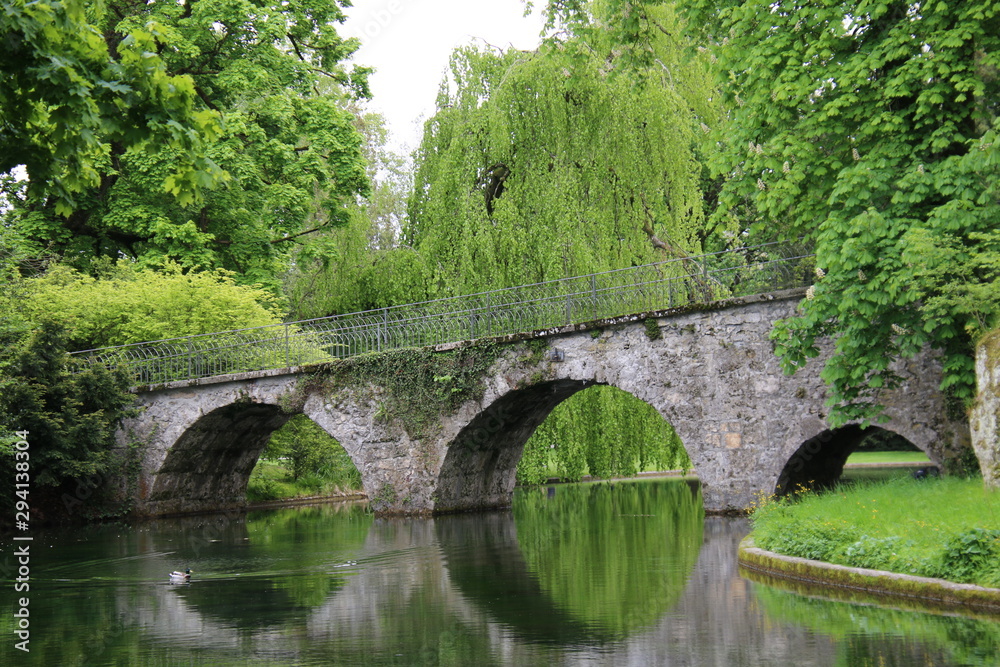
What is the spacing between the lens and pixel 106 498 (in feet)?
76.2

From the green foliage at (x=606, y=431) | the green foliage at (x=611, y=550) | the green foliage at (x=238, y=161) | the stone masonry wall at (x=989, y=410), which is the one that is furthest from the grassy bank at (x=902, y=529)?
the green foliage at (x=238, y=161)

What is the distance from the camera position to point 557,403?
20.9 meters

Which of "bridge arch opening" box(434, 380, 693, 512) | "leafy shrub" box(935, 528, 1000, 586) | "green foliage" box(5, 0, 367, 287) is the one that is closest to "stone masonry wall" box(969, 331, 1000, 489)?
"leafy shrub" box(935, 528, 1000, 586)

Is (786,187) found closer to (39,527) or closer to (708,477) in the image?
(708,477)

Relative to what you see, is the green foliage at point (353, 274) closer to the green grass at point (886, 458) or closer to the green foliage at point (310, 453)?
the green foliage at point (310, 453)

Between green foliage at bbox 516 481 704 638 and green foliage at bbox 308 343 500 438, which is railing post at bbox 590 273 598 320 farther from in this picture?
Result: green foliage at bbox 516 481 704 638

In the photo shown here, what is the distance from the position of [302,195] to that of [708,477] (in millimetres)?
13741

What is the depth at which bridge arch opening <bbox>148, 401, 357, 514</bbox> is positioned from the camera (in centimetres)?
2267

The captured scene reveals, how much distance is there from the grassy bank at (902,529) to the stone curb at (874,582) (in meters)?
0.12

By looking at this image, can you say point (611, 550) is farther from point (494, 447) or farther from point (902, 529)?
point (494, 447)

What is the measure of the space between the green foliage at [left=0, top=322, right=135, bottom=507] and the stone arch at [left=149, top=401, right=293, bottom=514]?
4.52 feet

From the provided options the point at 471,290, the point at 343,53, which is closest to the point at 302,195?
the point at 343,53

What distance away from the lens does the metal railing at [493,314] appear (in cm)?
1638

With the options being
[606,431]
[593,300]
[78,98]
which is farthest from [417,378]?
[78,98]
